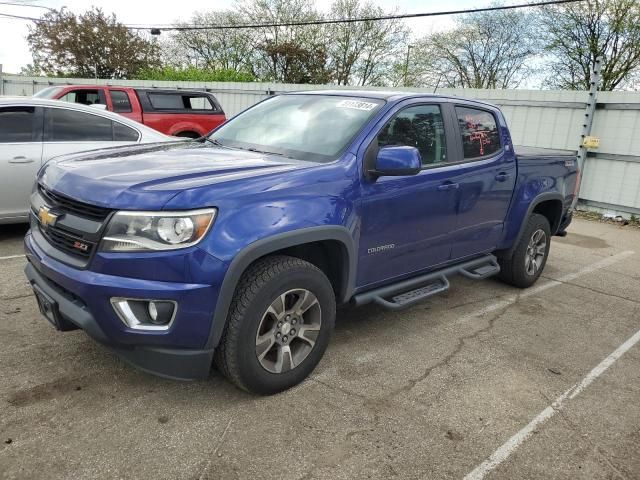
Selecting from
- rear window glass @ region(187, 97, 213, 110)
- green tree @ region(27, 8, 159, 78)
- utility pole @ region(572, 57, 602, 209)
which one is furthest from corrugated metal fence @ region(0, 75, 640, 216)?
green tree @ region(27, 8, 159, 78)

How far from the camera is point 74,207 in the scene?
9.07 feet

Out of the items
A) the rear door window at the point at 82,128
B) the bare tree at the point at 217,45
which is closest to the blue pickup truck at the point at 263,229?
the rear door window at the point at 82,128

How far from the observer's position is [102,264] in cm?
253

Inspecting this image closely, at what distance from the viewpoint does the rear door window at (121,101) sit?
35.3 feet

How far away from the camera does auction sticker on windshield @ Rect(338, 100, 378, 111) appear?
3666 mm

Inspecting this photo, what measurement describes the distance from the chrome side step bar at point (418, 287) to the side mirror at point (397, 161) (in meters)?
0.87

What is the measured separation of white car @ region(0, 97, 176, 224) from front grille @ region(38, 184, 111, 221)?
253 centimetres

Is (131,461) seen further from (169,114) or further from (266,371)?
(169,114)

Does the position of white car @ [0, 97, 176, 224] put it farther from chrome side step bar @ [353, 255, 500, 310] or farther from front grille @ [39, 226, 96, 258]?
chrome side step bar @ [353, 255, 500, 310]

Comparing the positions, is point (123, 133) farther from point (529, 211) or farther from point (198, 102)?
point (198, 102)

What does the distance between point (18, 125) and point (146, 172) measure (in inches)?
145

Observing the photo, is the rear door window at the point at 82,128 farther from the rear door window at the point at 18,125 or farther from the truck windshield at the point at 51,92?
the truck windshield at the point at 51,92

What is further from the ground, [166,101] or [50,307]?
[166,101]

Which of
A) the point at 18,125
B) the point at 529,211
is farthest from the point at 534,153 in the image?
the point at 18,125
